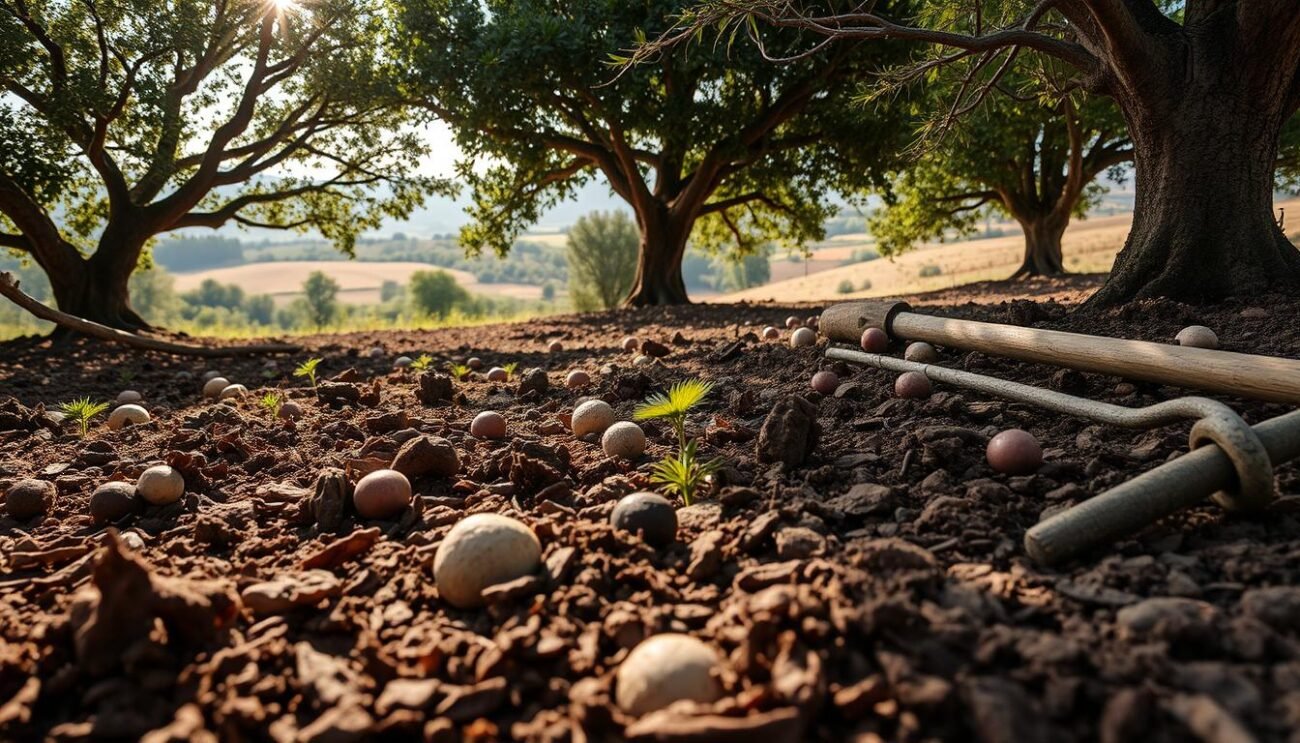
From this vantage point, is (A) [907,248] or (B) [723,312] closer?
(B) [723,312]

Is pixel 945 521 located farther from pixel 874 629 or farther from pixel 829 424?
pixel 829 424

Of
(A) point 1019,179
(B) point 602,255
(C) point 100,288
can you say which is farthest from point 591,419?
(B) point 602,255

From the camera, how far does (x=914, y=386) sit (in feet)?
12.6

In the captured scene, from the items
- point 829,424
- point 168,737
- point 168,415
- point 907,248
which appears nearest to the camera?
point 168,737

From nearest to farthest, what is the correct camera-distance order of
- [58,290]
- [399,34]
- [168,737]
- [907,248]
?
[168,737] < [58,290] < [399,34] < [907,248]

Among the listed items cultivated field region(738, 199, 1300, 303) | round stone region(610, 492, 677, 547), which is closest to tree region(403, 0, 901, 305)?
round stone region(610, 492, 677, 547)

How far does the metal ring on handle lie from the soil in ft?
0.28

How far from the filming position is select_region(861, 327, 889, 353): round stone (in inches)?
199

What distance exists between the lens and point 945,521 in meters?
2.34

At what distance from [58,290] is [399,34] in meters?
7.56

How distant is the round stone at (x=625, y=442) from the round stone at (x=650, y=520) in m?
0.98

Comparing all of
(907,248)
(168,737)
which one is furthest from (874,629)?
(907,248)

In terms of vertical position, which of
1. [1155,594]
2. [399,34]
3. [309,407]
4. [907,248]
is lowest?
[1155,594]

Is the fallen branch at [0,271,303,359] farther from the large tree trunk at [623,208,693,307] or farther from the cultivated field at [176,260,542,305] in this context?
the cultivated field at [176,260,542,305]
